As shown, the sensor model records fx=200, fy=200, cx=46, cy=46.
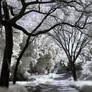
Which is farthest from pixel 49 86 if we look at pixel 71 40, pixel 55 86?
pixel 71 40

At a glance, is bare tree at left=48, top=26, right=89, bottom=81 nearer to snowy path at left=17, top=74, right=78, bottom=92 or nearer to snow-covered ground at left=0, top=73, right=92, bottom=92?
snowy path at left=17, top=74, right=78, bottom=92

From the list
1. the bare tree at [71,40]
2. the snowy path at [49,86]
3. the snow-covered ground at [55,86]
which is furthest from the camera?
the bare tree at [71,40]

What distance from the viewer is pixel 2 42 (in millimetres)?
20266

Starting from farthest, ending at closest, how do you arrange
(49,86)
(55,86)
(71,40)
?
(71,40) < (55,86) < (49,86)

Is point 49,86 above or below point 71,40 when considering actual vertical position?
below

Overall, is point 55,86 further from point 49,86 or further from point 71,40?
point 71,40

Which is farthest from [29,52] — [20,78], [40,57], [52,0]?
[52,0]

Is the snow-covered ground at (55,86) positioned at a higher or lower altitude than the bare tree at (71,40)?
lower

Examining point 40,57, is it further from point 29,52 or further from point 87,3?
point 87,3

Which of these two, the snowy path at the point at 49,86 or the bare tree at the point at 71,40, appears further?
the bare tree at the point at 71,40

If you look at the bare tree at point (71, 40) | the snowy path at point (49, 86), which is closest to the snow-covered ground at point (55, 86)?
the snowy path at point (49, 86)

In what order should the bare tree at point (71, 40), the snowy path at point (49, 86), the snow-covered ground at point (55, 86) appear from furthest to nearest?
the bare tree at point (71, 40) → the snowy path at point (49, 86) → the snow-covered ground at point (55, 86)

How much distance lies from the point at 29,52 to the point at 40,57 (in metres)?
7.50

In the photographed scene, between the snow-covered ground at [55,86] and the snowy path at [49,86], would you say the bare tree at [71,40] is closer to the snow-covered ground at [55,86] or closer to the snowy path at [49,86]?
the snowy path at [49,86]
